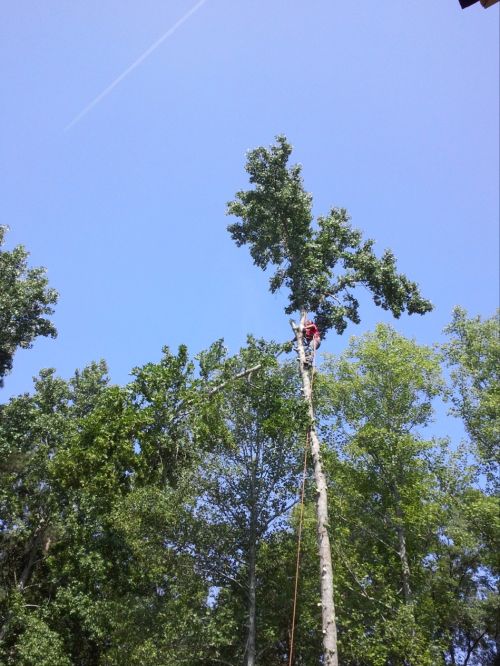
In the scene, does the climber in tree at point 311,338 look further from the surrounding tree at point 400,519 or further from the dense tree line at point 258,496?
the surrounding tree at point 400,519

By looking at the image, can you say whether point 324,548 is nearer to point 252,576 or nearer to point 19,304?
point 252,576

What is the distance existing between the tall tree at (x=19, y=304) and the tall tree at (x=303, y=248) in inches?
367

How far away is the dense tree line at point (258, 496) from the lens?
12086 millimetres

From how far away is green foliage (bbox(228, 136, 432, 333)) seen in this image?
47.1ft

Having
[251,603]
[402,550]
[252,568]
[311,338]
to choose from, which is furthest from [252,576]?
[311,338]

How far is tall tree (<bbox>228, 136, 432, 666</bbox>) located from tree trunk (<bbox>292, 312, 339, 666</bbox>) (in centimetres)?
249

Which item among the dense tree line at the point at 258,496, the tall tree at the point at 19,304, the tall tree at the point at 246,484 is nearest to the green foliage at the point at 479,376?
the dense tree line at the point at 258,496

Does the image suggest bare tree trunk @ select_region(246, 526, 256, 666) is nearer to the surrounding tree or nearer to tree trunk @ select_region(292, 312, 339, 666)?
the surrounding tree

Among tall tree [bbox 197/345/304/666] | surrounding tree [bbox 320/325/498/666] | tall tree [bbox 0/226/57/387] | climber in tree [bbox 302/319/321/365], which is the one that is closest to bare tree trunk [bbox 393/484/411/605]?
surrounding tree [bbox 320/325/498/666]

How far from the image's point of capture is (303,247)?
1498 cm

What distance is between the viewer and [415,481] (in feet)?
55.4

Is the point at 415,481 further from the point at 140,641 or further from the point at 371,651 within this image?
the point at 140,641

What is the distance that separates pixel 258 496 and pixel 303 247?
28.2ft

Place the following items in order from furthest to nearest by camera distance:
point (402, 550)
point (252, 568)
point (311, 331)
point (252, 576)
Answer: point (402, 550)
point (252, 568)
point (252, 576)
point (311, 331)
